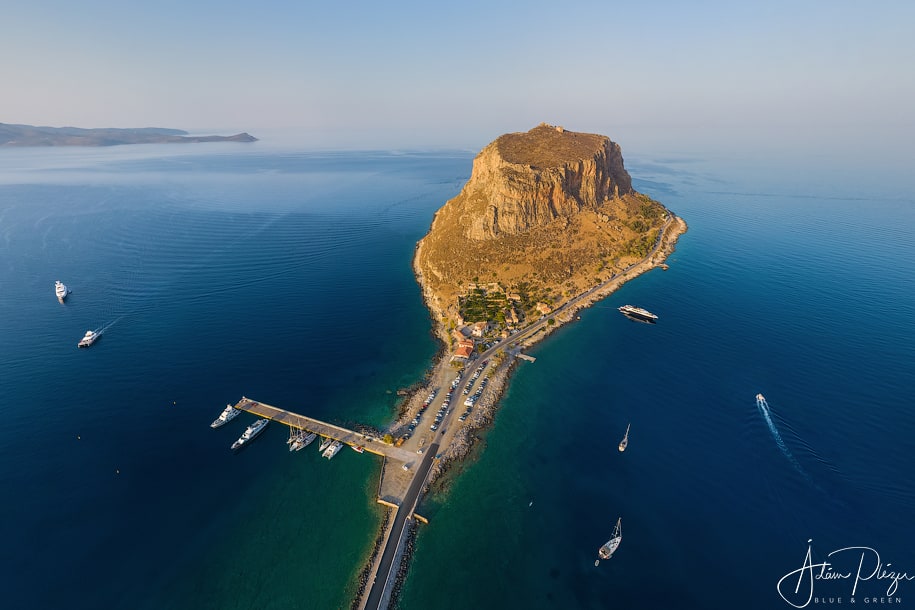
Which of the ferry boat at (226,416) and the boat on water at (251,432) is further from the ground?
the ferry boat at (226,416)

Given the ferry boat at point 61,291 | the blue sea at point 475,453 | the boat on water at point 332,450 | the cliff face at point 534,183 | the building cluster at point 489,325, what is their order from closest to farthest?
the blue sea at point 475,453, the boat on water at point 332,450, the building cluster at point 489,325, the ferry boat at point 61,291, the cliff face at point 534,183

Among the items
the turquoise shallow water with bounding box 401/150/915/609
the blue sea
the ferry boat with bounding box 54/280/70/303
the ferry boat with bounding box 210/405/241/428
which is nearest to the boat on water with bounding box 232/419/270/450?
the blue sea

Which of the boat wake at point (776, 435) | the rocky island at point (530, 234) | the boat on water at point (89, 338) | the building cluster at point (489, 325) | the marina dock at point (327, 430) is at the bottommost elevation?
the marina dock at point (327, 430)

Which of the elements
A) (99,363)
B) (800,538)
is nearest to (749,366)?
(800,538)

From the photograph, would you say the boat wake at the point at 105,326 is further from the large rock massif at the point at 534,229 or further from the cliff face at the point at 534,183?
the cliff face at the point at 534,183

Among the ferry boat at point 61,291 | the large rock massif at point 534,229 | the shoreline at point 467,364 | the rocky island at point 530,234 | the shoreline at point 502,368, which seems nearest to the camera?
the shoreline at point 467,364

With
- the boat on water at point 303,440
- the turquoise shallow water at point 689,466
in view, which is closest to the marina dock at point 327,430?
the boat on water at point 303,440
